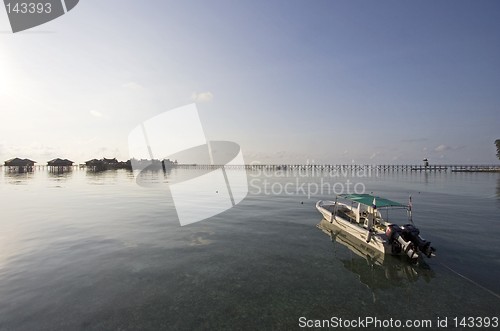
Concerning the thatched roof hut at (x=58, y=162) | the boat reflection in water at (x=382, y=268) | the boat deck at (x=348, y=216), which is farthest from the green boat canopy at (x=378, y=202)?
the thatched roof hut at (x=58, y=162)

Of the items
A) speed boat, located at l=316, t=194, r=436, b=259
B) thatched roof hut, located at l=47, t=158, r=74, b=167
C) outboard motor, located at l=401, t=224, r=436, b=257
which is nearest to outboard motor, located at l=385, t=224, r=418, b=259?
speed boat, located at l=316, t=194, r=436, b=259

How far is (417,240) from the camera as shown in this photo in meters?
13.8

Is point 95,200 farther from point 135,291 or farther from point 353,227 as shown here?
point 353,227

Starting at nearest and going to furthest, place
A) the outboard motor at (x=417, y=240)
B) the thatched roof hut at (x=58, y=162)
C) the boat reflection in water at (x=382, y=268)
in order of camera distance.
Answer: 1. the boat reflection in water at (x=382, y=268)
2. the outboard motor at (x=417, y=240)
3. the thatched roof hut at (x=58, y=162)

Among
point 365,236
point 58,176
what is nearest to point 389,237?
point 365,236

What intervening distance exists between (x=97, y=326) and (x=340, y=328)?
810 centimetres

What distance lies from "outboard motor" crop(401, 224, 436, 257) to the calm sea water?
0.88 m

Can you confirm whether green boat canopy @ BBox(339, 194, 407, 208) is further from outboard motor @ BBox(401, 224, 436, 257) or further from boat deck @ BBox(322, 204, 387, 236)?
outboard motor @ BBox(401, 224, 436, 257)

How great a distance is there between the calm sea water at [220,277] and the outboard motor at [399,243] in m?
0.66

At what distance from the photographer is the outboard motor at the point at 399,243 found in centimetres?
1362

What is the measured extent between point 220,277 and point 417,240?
11.0 meters

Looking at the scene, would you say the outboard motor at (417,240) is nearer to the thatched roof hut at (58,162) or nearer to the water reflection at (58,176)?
the water reflection at (58,176)

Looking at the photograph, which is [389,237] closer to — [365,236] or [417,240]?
[417,240]

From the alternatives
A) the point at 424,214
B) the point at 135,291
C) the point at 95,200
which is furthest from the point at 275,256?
the point at 95,200
